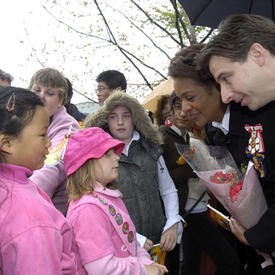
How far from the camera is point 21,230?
1.23 meters

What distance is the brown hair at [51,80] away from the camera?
2.73 m

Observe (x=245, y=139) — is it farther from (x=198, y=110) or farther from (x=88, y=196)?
(x=88, y=196)

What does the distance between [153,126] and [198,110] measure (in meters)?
0.68

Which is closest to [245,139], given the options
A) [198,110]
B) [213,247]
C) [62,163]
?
[198,110]

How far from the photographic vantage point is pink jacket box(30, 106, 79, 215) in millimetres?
2094

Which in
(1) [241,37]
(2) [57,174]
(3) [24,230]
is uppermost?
(1) [241,37]

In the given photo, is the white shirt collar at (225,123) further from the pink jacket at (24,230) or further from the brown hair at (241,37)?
the pink jacket at (24,230)

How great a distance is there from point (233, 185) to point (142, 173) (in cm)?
99

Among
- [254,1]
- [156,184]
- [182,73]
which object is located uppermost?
[254,1]

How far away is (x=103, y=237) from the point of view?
6.05 ft

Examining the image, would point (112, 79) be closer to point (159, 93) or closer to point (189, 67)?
point (159, 93)

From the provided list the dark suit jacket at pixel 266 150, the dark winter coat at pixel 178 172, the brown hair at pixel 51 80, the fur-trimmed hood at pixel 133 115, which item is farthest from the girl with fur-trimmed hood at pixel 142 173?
the dark suit jacket at pixel 266 150

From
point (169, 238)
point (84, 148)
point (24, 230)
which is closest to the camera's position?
point (24, 230)

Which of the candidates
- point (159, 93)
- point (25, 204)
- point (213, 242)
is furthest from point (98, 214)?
point (159, 93)
